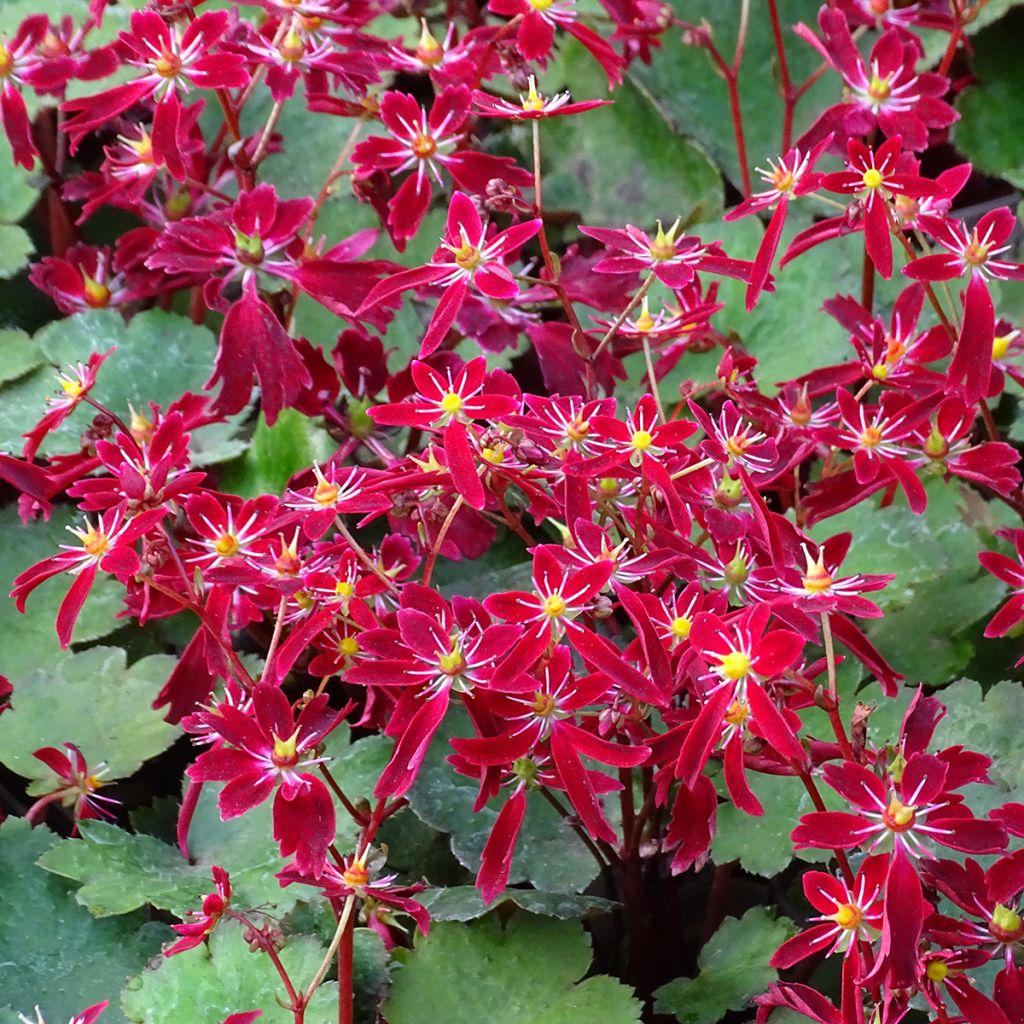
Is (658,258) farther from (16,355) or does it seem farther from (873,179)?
(16,355)

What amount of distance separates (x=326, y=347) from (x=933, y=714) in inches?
28.6

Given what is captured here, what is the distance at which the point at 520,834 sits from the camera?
797mm

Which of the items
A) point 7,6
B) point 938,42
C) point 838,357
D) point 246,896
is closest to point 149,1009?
point 246,896

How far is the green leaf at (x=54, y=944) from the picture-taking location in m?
0.80

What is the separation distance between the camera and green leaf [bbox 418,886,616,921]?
0.72m

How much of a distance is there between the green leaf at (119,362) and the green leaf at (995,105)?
0.86 metres

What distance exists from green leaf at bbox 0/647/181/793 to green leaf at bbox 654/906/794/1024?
16.3 inches

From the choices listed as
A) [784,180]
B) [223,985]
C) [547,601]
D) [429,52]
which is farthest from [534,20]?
[223,985]

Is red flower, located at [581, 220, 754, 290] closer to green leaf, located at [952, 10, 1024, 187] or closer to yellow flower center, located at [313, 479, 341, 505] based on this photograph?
yellow flower center, located at [313, 479, 341, 505]

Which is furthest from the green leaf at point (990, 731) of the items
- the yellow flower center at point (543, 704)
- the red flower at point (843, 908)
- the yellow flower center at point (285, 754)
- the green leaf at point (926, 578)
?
the yellow flower center at point (285, 754)

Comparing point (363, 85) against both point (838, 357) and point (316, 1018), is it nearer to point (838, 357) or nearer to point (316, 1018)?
point (838, 357)

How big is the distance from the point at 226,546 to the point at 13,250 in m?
0.62

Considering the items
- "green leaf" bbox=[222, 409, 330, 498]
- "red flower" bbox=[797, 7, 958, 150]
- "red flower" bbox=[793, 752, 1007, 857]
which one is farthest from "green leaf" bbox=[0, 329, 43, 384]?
"red flower" bbox=[793, 752, 1007, 857]

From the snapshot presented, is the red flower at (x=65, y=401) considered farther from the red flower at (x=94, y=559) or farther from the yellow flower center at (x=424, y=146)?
the yellow flower center at (x=424, y=146)
